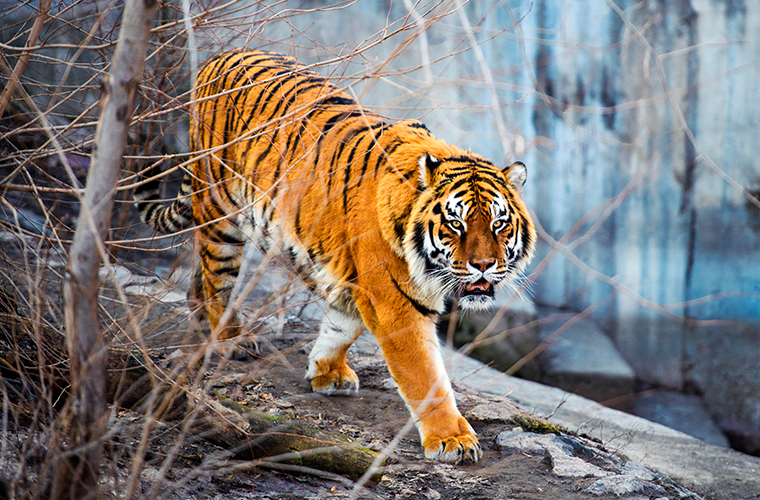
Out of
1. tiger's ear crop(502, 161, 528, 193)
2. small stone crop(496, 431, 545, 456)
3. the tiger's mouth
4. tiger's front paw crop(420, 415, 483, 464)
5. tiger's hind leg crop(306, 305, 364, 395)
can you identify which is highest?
tiger's ear crop(502, 161, 528, 193)

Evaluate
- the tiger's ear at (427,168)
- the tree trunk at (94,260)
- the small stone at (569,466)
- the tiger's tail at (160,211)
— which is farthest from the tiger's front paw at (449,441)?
the tiger's tail at (160,211)

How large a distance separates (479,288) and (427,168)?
22.6 inches

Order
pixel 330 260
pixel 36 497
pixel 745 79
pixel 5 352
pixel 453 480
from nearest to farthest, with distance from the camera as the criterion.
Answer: pixel 36 497
pixel 5 352
pixel 453 480
pixel 330 260
pixel 745 79

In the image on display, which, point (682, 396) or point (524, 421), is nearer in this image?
point (524, 421)

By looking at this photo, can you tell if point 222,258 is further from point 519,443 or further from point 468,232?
point 519,443

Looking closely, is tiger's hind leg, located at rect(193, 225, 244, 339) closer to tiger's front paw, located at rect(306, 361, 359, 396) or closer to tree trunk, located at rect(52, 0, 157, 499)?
tiger's front paw, located at rect(306, 361, 359, 396)

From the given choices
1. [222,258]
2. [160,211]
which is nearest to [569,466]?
[222,258]

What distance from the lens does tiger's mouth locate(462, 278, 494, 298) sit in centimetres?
243

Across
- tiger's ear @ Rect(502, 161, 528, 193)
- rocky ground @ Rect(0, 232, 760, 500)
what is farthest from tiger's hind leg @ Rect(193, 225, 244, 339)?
tiger's ear @ Rect(502, 161, 528, 193)

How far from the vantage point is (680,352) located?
5.82 m

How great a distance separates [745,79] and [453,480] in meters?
5.18

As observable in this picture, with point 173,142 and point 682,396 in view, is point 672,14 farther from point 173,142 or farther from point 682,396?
point 173,142

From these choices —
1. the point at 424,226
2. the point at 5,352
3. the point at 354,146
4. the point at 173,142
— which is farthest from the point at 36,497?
the point at 173,142

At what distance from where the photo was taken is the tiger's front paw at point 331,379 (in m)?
3.05
